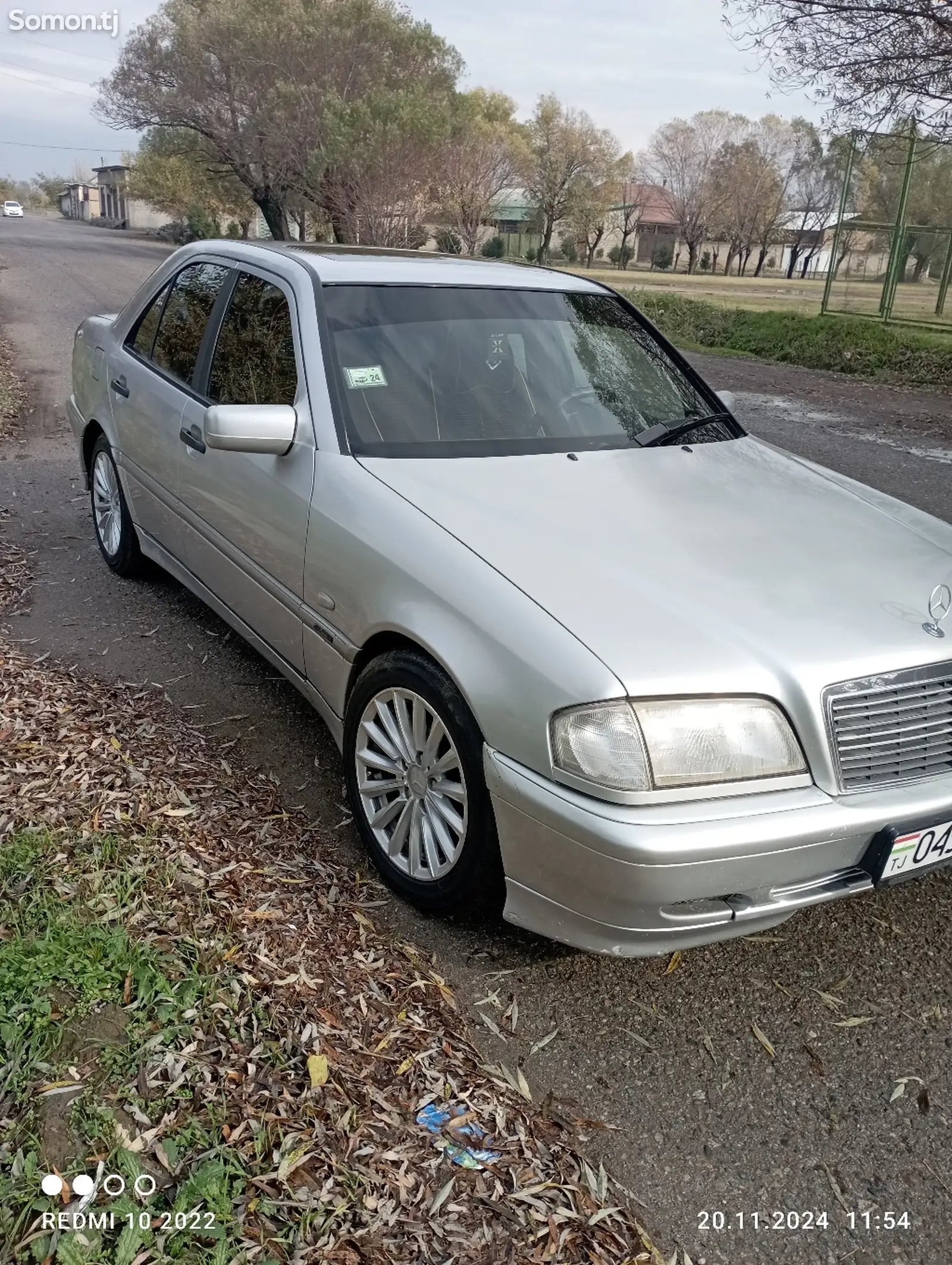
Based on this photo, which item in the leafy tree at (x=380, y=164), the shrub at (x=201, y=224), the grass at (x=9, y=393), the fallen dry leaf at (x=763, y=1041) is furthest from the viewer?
the shrub at (x=201, y=224)

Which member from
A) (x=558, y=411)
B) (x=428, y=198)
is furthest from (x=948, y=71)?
(x=428, y=198)

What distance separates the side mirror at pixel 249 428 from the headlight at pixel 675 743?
148 cm

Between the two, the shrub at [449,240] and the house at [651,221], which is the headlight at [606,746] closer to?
the shrub at [449,240]

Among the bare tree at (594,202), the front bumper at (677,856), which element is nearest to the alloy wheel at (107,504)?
the front bumper at (677,856)

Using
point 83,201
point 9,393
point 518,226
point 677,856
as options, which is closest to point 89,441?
point 677,856

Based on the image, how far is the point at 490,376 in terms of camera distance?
12.0 feet

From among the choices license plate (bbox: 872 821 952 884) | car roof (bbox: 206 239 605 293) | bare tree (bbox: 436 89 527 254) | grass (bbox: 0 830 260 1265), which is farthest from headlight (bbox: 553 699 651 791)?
bare tree (bbox: 436 89 527 254)

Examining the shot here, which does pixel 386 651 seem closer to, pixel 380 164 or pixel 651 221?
pixel 380 164

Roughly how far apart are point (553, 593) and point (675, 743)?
489 millimetres

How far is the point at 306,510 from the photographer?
10.7ft

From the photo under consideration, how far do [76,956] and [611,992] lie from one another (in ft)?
4.51

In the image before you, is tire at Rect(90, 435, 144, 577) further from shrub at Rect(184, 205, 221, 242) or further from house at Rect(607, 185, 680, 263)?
house at Rect(607, 185, 680, 263)

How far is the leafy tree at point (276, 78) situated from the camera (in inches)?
1340

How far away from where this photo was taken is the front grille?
2.49 metres
